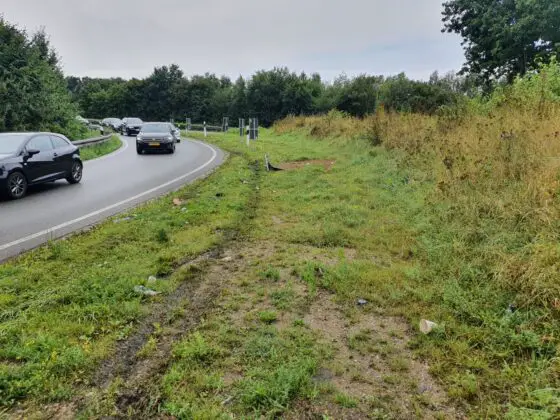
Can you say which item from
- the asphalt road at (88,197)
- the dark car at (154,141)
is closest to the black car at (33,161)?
the asphalt road at (88,197)

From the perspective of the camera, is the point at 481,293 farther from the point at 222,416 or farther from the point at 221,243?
the point at 221,243

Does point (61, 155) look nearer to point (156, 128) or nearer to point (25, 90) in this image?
point (156, 128)

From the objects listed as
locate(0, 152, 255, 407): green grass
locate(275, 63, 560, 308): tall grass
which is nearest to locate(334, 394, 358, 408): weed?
locate(0, 152, 255, 407): green grass

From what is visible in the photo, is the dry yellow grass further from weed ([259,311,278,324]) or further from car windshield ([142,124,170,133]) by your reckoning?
car windshield ([142,124,170,133])

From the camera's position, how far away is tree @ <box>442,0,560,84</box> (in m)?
23.7

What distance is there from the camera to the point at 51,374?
10.4 feet

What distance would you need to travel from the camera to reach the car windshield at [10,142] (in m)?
10.1

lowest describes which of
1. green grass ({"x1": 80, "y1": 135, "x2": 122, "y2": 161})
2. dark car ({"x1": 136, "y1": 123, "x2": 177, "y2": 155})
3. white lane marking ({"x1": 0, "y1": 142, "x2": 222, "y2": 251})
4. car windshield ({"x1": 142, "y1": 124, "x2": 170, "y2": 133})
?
white lane marking ({"x1": 0, "y1": 142, "x2": 222, "y2": 251})

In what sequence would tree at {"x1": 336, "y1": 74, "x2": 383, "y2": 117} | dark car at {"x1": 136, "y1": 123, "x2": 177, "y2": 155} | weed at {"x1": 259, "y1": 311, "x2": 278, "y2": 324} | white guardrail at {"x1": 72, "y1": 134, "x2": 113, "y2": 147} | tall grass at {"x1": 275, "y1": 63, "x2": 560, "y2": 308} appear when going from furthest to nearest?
tree at {"x1": 336, "y1": 74, "x2": 383, "y2": 117} < dark car at {"x1": 136, "y1": 123, "x2": 177, "y2": 155} < white guardrail at {"x1": 72, "y1": 134, "x2": 113, "y2": 147} < tall grass at {"x1": 275, "y1": 63, "x2": 560, "y2": 308} < weed at {"x1": 259, "y1": 311, "x2": 278, "y2": 324}

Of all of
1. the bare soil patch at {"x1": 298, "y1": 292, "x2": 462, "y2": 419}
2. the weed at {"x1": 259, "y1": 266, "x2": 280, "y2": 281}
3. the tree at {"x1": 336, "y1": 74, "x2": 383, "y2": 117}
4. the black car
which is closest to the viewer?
the bare soil patch at {"x1": 298, "y1": 292, "x2": 462, "y2": 419}

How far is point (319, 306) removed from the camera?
445 cm

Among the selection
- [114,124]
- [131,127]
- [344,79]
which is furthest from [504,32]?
[114,124]

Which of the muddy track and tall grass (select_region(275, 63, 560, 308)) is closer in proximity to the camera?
the muddy track

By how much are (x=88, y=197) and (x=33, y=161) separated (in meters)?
1.99
